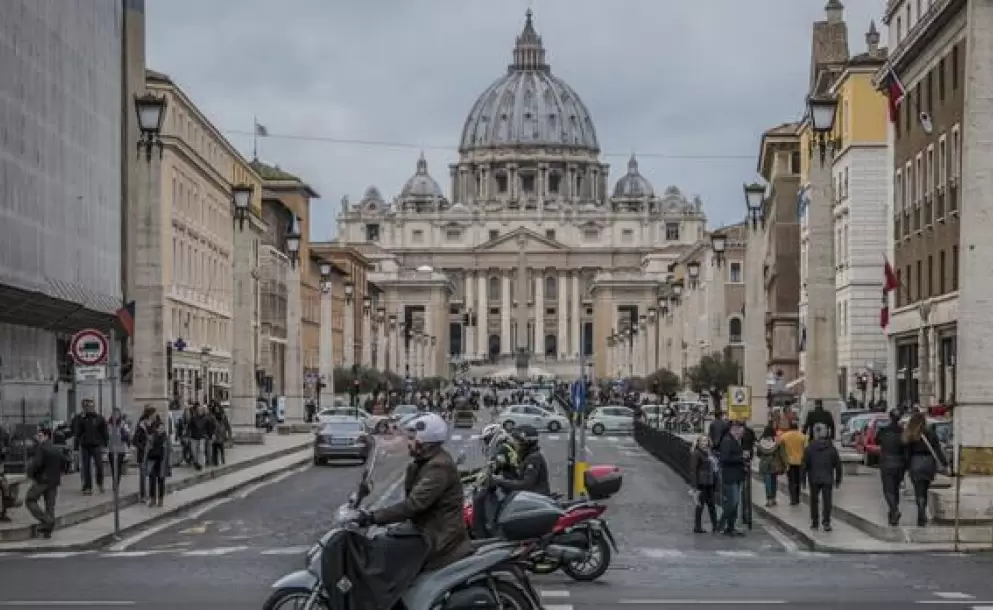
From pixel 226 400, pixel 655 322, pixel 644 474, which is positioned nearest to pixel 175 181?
pixel 226 400

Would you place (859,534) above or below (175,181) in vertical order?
below

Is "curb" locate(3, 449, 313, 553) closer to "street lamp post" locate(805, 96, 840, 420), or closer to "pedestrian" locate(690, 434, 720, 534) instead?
"pedestrian" locate(690, 434, 720, 534)

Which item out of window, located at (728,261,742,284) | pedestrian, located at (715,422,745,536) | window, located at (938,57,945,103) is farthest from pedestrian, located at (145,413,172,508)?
window, located at (728,261,742,284)

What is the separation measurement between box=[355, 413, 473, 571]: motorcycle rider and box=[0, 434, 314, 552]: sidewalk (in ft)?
43.6

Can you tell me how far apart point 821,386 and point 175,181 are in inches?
1683

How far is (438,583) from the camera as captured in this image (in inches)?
544

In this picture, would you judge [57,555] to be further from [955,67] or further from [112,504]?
[955,67]

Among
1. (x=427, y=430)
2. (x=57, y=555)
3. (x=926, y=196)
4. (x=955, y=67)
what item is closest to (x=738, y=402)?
(x=955, y=67)

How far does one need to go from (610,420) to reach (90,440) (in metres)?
51.4

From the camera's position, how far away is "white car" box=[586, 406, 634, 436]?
285 feet

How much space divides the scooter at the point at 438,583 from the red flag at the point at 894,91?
42.9m

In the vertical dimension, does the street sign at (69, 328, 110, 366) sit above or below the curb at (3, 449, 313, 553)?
above

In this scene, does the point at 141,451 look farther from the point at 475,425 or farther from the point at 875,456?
the point at 475,425

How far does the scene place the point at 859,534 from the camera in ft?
92.2
